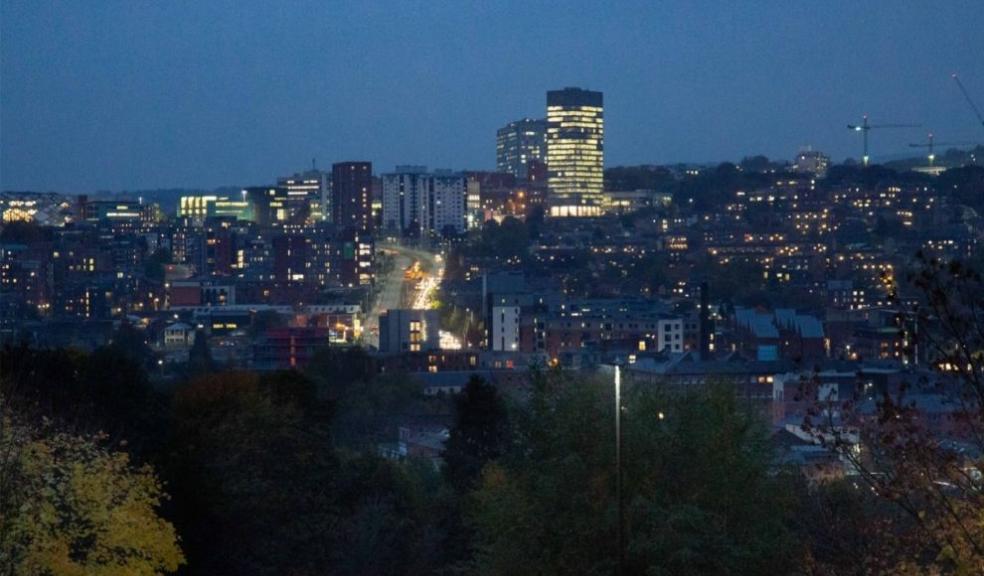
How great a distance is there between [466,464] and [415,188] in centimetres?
6030

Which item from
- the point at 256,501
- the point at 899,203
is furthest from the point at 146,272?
the point at 256,501

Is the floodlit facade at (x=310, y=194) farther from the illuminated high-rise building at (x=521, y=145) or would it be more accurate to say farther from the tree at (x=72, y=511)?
the tree at (x=72, y=511)

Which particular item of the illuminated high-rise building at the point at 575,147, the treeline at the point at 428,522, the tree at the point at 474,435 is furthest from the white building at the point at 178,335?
the illuminated high-rise building at the point at 575,147

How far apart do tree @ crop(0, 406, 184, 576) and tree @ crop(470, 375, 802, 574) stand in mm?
1543

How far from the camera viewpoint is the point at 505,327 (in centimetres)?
3622

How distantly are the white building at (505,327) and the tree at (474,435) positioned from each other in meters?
19.1

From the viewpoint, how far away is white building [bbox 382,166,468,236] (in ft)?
240

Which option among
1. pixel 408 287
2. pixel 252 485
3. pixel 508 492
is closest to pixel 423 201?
pixel 408 287

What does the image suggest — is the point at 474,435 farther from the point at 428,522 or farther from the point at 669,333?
the point at 669,333

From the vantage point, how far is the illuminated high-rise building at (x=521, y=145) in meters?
88.3

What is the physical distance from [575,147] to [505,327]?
44.0 metres

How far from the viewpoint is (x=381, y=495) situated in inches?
490

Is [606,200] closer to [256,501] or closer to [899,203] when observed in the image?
[899,203]

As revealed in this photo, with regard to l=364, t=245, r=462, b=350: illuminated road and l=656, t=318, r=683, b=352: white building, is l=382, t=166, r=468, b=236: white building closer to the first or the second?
l=364, t=245, r=462, b=350: illuminated road
